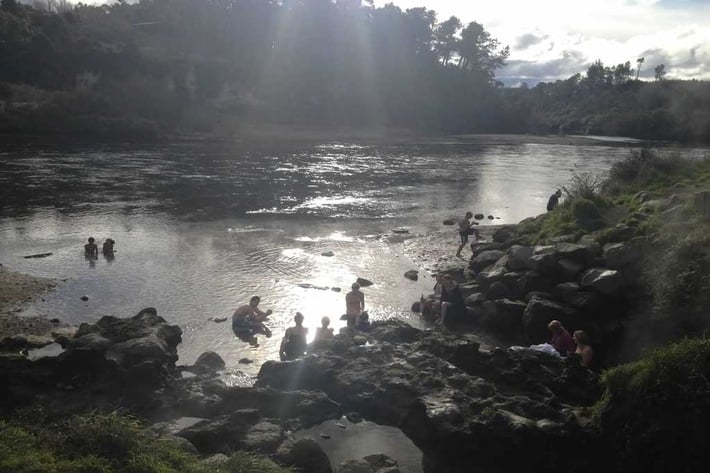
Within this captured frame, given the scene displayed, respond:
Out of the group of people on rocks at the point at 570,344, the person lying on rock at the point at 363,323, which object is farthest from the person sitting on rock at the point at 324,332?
the group of people on rocks at the point at 570,344

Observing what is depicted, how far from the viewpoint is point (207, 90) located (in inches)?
3775

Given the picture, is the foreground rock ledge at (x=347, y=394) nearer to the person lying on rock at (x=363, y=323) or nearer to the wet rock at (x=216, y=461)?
the wet rock at (x=216, y=461)

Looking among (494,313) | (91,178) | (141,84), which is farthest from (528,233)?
(141,84)

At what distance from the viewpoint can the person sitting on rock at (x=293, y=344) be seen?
44.9 feet

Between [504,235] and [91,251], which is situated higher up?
[504,235]

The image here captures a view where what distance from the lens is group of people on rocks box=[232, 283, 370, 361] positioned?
45.3ft

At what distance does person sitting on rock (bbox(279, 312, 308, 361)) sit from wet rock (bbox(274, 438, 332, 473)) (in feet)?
14.1

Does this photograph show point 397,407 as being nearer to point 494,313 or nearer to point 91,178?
point 494,313

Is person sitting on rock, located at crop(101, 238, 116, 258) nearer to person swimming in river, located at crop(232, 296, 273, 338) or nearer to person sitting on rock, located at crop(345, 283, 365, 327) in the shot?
person swimming in river, located at crop(232, 296, 273, 338)

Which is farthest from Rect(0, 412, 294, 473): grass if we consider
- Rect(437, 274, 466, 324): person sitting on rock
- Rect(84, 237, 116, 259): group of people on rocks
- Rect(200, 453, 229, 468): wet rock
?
Rect(84, 237, 116, 259): group of people on rocks

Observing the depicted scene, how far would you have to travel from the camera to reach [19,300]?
53.8ft

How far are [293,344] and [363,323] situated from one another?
2126 millimetres

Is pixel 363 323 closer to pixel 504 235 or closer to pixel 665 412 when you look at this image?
pixel 665 412

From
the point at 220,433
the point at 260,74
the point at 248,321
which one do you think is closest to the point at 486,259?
the point at 248,321
